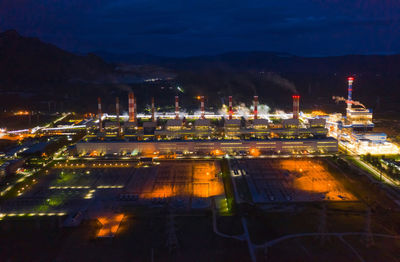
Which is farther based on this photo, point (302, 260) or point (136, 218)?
point (136, 218)

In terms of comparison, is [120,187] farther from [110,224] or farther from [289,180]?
[289,180]

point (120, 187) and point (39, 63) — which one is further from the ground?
point (39, 63)

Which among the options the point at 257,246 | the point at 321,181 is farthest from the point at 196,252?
the point at 321,181

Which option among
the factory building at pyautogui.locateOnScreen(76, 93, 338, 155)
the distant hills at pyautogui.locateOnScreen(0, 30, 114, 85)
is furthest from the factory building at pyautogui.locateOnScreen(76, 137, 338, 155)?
the distant hills at pyautogui.locateOnScreen(0, 30, 114, 85)

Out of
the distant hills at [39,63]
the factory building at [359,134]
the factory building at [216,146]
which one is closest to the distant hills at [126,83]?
the distant hills at [39,63]

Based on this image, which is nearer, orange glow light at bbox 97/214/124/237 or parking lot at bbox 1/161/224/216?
orange glow light at bbox 97/214/124/237

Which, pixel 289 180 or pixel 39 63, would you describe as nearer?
pixel 289 180

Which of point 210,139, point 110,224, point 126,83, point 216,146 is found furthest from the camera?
point 126,83

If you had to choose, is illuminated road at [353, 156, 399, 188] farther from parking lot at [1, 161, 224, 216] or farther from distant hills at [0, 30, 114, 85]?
distant hills at [0, 30, 114, 85]

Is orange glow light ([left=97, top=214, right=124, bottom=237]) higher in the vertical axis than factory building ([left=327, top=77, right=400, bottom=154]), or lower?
lower

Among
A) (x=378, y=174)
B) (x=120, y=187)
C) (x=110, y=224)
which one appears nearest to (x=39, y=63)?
(x=120, y=187)

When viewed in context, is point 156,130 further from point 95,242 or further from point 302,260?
point 302,260
